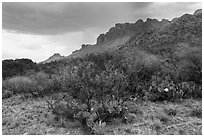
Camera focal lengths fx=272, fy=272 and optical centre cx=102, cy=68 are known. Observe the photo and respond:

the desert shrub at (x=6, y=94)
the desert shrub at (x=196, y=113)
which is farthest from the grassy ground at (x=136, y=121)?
the desert shrub at (x=6, y=94)

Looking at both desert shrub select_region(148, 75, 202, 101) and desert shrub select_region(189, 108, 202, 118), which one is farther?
desert shrub select_region(148, 75, 202, 101)

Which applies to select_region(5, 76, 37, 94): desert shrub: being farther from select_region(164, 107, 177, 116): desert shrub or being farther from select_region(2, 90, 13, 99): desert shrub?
select_region(164, 107, 177, 116): desert shrub

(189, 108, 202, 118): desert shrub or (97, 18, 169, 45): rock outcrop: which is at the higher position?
(97, 18, 169, 45): rock outcrop

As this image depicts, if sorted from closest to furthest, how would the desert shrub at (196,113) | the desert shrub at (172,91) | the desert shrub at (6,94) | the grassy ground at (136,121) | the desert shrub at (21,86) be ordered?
the grassy ground at (136,121)
the desert shrub at (196,113)
the desert shrub at (172,91)
the desert shrub at (6,94)
the desert shrub at (21,86)

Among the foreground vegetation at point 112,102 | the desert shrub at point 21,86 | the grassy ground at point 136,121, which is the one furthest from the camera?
the desert shrub at point 21,86

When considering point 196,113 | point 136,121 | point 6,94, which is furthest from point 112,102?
point 6,94

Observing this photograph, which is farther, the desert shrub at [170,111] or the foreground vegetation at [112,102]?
the desert shrub at [170,111]

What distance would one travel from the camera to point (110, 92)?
740cm

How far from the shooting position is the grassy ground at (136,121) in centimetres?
558

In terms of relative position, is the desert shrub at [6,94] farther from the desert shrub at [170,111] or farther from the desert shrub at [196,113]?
the desert shrub at [196,113]

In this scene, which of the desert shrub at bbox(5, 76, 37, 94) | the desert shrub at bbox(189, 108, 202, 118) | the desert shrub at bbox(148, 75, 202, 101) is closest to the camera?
the desert shrub at bbox(189, 108, 202, 118)

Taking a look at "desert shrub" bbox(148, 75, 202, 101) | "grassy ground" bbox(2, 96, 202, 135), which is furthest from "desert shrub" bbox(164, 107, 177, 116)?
"desert shrub" bbox(148, 75, 202, 101)

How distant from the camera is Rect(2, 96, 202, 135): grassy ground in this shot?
558cm

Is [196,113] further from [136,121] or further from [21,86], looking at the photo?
[21,86]
